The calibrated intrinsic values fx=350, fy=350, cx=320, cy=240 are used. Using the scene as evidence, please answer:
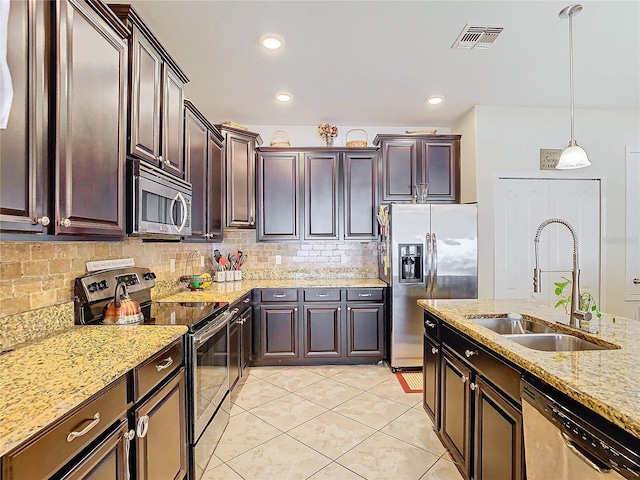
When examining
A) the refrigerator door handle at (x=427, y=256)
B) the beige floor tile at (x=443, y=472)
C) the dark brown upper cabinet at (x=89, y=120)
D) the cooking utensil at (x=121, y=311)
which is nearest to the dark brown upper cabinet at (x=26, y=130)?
the dark brown upper cabinet at (x=89, y=120)

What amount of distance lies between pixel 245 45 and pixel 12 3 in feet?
5.35

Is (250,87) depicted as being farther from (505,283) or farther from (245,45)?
(505,283)

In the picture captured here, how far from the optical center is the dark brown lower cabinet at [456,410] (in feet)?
5.80

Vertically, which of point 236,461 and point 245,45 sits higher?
point 245,45

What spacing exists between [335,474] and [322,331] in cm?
171

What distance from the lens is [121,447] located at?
4.07 feet

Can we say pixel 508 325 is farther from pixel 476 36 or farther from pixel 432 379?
pixel 476 36

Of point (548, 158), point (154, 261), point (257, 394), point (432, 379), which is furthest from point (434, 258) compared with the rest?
point (154, 261)

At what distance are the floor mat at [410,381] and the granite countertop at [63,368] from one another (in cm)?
222

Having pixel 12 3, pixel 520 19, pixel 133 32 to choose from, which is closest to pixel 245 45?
pixel 133 32

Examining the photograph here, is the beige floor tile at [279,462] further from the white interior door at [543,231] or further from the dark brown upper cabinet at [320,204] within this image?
the white interior door at [543,231]

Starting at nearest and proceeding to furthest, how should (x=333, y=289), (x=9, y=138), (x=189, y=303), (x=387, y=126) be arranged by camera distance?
(x=9, y=138) → (x=189, y=303) → (x=333, y=289) → (x=387, y=126)

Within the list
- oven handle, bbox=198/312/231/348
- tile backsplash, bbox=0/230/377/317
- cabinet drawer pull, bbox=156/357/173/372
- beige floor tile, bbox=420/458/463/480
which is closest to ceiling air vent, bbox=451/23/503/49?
tile backsplash, bbox=0/230/377/317

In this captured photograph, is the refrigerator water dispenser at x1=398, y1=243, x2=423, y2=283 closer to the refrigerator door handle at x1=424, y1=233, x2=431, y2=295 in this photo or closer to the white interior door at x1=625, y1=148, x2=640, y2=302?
the refrigerator door handle at x1=424, y1=233, x2=431, y2=295
